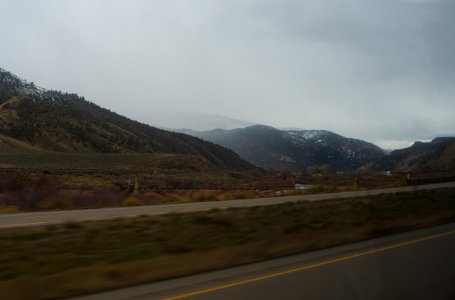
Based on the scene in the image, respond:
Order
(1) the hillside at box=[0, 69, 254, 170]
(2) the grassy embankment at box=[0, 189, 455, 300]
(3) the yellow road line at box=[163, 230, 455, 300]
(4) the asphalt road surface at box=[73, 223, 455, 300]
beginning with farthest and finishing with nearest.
Answer: 1. (1) the hillside at box=[0, 69, 254, 170]
2. (2) the grassy embankment at box=[0, 189, 455, 300]
3. (3) the yellow road line at box=[163, 230, 455, 300]
4. (4) the asphalt road surface at box=[73, 223, 455, 300]

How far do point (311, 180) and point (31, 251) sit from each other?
50070 millimetres

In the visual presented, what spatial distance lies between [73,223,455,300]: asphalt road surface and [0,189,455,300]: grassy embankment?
0.58 m

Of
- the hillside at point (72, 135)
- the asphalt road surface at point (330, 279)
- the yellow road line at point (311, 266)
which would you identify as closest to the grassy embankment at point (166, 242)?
the asphalt road surface at point (330, 279)

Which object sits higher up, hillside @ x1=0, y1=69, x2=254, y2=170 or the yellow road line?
hillside @ x1=0, y1=69, x2=254, y2=170

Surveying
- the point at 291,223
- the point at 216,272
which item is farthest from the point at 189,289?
the point at 291,223

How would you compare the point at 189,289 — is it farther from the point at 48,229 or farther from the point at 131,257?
the point at 48,229

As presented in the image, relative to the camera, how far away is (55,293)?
301 inches

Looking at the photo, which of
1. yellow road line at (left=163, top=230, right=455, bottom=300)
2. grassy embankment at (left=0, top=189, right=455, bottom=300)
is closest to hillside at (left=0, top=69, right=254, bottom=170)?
grassy embankment at (left=0, top=189, right=455, bottom=300)

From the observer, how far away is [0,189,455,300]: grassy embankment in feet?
27.9

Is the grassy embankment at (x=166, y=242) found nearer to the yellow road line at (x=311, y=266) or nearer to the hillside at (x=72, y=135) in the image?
the yellow road line at (x=311, y=266)

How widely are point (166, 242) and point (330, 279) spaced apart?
4.68m

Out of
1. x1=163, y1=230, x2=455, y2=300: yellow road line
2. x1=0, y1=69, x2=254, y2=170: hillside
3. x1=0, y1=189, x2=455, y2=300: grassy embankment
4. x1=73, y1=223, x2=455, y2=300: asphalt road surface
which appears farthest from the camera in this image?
x1=0, y1=69, x2=254, y2=170: hillside

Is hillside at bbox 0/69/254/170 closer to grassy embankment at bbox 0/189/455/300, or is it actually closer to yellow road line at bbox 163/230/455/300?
grassy embankment at bbox 0/189/455/300

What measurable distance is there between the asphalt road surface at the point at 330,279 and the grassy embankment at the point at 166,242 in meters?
0.58
